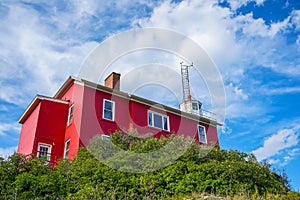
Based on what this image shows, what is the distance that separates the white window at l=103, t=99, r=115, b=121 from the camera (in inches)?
751

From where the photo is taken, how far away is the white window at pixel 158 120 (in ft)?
69.2

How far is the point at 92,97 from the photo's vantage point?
18.7 meters

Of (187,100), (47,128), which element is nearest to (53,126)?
(47,128)

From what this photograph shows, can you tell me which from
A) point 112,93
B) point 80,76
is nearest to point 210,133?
point 112,93

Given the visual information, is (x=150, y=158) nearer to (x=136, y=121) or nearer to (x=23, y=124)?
(x=136, y=121)

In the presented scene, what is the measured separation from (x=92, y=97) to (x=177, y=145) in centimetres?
757

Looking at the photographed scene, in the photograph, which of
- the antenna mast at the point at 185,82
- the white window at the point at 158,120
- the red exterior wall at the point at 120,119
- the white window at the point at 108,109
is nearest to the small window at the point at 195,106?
the antenna mast at the point at 185,82

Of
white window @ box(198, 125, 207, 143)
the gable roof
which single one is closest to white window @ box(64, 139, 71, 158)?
the gable roof

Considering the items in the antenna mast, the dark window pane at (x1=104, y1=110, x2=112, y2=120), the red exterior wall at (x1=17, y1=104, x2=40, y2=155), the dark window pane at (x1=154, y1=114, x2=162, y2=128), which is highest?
the antenna mast

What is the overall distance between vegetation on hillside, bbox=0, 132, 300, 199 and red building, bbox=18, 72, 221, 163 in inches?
202

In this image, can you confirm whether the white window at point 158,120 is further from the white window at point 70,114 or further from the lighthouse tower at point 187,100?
the lighthouse tower at point 187,100

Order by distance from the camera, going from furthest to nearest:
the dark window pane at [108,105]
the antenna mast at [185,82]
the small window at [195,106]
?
the antenna mast at [185,82]
the small window at [195,106]
the dark window pane at [108,105]

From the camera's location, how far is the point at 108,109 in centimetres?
1931

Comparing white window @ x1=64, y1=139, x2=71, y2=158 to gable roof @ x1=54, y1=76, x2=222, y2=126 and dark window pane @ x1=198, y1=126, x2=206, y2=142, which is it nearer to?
gable roof @ x1=54, y1=76, x2=222, y2=126
